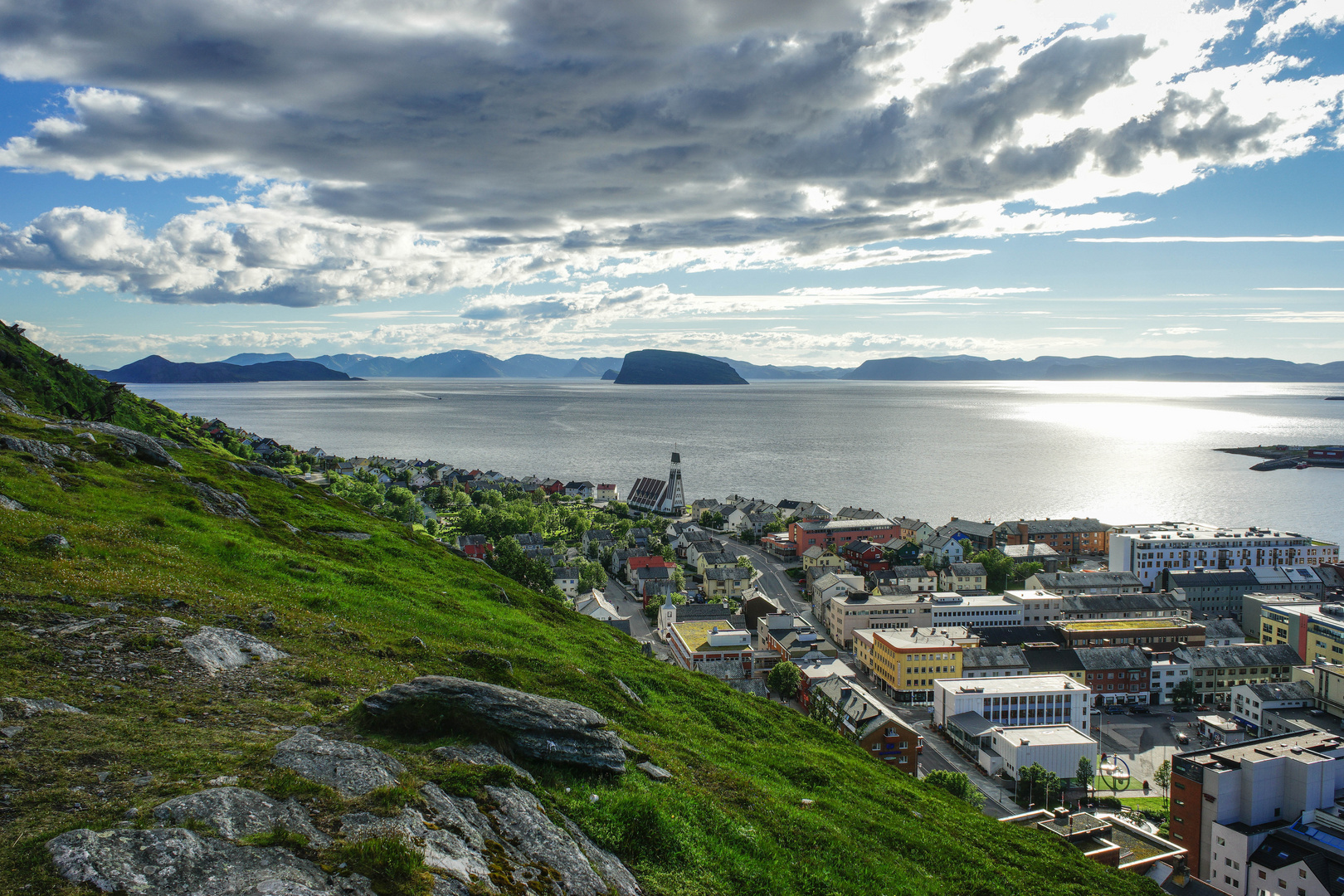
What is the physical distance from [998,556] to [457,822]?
8652 cm

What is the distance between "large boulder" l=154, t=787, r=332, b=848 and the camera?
7.97 metres

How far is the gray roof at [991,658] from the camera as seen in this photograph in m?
56.4

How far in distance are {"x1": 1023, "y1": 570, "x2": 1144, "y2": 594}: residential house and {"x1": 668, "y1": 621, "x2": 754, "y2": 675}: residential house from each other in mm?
39987

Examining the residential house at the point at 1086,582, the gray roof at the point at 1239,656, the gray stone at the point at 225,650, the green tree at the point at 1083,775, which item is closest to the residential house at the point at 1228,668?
the gray roof at the point at 1239,656

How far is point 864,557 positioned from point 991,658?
3038 cm

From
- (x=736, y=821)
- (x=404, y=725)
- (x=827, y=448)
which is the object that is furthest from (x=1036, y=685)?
(x=827, y=448)

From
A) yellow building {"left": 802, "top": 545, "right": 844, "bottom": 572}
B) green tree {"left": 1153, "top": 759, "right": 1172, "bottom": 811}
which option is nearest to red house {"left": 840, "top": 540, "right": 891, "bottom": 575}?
yellow building {"left": 802, "top": 545, "right": 844, "bottom": 572}

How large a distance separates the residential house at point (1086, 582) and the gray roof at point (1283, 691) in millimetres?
22024

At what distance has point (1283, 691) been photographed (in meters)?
53.2

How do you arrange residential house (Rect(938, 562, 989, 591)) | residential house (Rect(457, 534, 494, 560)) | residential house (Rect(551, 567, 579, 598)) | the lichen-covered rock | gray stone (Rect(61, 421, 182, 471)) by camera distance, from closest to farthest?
the lichen-covered rock → gray stone (Rect(61, 421, 182, 471)) → residential house (Rect(551, 567, 579, 598)) → residential house (Rect(457, 534, 494, 560)) → residential house (Rect(938, 562, 989, 591))

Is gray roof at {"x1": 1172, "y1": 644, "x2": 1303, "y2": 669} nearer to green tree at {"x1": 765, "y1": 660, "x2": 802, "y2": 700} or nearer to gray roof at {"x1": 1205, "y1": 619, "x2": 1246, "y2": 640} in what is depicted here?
gray roof at {"x1": 1205, "y1": 619, "x2": 1246, "y2": 640}

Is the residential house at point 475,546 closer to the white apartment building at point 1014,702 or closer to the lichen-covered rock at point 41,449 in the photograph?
the lichen-covered rock at point 41,449

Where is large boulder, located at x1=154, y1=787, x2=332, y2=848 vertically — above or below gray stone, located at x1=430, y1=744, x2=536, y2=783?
above

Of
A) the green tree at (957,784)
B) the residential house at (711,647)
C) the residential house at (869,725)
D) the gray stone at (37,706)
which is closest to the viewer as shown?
the gray stone at (37,706)
